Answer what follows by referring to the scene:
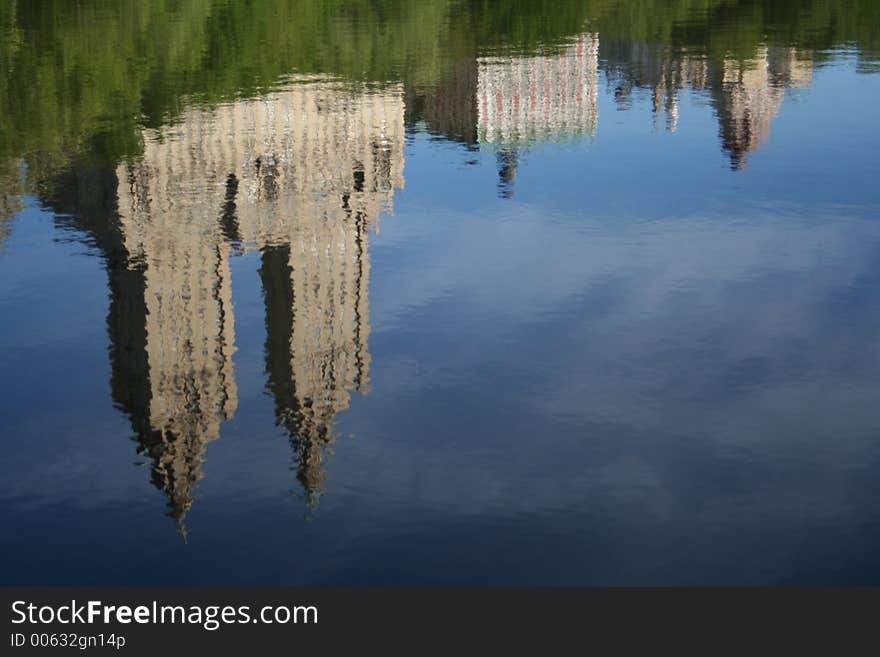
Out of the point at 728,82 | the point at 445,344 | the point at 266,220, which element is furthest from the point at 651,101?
the point at 445,344

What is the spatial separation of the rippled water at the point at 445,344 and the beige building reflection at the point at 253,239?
0.12m

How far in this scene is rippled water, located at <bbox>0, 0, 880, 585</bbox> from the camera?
17625mm

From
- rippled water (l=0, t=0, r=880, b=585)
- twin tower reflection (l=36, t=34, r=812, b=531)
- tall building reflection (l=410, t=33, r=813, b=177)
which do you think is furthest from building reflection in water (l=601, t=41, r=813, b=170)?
rippled water (l=0, t=0, r=880, b=585)

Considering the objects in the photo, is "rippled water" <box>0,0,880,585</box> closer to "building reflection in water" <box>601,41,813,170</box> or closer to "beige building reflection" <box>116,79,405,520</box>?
"beige building reflection" <box>116,79,405,520</box>

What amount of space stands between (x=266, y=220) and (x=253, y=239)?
974 mm

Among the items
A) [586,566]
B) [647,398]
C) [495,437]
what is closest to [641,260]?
[647,398]

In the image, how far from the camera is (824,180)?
35.8 m

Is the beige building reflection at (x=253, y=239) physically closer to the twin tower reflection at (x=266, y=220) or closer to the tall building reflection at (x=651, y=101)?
the twin tower reflection at (x=266, y=220)

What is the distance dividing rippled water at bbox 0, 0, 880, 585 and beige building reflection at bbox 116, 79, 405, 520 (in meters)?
0.12

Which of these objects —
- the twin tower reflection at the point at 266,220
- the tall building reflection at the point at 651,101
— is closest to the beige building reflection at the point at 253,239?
the twin tower reflection at the point at 266,220

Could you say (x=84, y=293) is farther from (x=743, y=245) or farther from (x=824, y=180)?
(x=824, y=180)

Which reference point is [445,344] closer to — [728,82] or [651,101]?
[651,101]

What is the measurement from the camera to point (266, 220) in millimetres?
33156

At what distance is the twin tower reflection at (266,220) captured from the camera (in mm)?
21906
